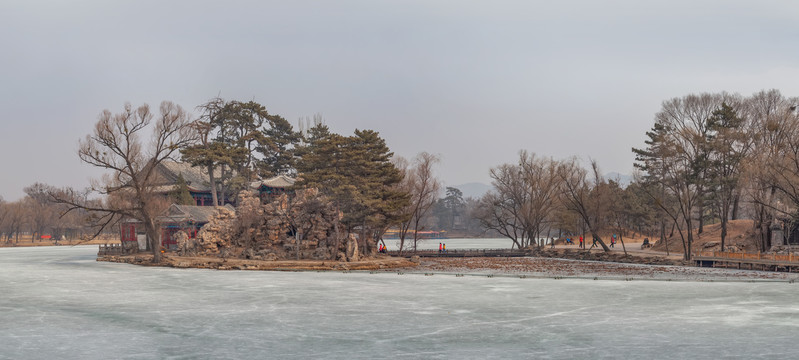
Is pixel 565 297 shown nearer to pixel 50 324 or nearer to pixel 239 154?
pixel 50 324

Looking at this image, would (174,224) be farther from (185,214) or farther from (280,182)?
(280,182)

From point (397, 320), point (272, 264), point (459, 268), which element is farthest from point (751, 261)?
point (397, 320)

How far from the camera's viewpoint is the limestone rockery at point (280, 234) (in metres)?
48.8

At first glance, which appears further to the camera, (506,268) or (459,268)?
(459,268)

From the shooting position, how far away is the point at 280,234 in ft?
166

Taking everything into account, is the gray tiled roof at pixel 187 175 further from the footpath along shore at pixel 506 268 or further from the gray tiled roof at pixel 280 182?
the footpath along shore at pixel 506 268

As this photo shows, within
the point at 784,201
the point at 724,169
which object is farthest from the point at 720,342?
the point at 724,169

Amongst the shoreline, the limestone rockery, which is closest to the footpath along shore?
the shoreline

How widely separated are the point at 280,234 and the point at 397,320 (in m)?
32.5

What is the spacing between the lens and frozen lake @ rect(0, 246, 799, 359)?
14672mm

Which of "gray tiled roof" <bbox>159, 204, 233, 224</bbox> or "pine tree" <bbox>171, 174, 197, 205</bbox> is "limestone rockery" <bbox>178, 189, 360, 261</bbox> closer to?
"gray tiled roof" <bbox>159, 204, 233, 224</bbox>

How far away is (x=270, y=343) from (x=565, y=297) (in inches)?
547

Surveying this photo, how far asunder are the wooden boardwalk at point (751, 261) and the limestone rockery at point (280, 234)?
25567 mm

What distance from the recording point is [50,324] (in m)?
18.9
